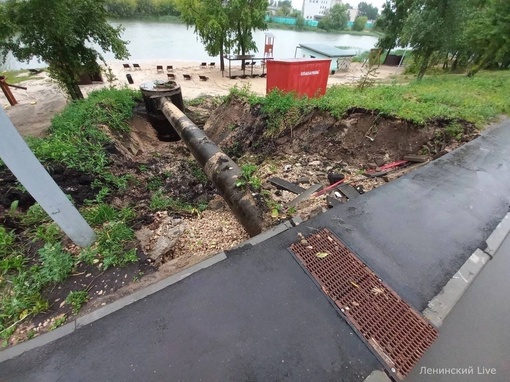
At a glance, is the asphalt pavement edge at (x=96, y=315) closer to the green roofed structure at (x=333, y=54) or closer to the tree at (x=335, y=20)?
the green roofed structure at (x=333, y=54)

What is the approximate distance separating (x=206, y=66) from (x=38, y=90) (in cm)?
1261

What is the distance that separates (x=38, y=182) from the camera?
2.23m

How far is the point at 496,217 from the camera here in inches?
122

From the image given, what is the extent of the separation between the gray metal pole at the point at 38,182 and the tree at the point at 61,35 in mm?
6374

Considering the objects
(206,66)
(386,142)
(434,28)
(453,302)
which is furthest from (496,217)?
(206,66)

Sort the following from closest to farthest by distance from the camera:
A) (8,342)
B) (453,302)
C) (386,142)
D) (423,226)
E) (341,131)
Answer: (8,342) < (453,302) < (423,226) < (386,142) < (341,131)

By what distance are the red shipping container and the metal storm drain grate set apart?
597 cm

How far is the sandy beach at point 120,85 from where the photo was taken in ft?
26.4

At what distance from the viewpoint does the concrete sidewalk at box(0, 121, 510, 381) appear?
1727 mm

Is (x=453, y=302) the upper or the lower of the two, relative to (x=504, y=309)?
upper

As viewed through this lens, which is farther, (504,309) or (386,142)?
(386,142)

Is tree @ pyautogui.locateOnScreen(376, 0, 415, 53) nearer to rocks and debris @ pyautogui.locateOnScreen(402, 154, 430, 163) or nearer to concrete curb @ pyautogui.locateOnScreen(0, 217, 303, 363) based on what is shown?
rocks and debris @ pyautogui.locateOnScreen(402, 154, 430, 163)

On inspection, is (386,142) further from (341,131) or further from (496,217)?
(496,217)

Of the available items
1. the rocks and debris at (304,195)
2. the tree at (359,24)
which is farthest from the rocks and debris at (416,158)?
the tree at (359,24)
